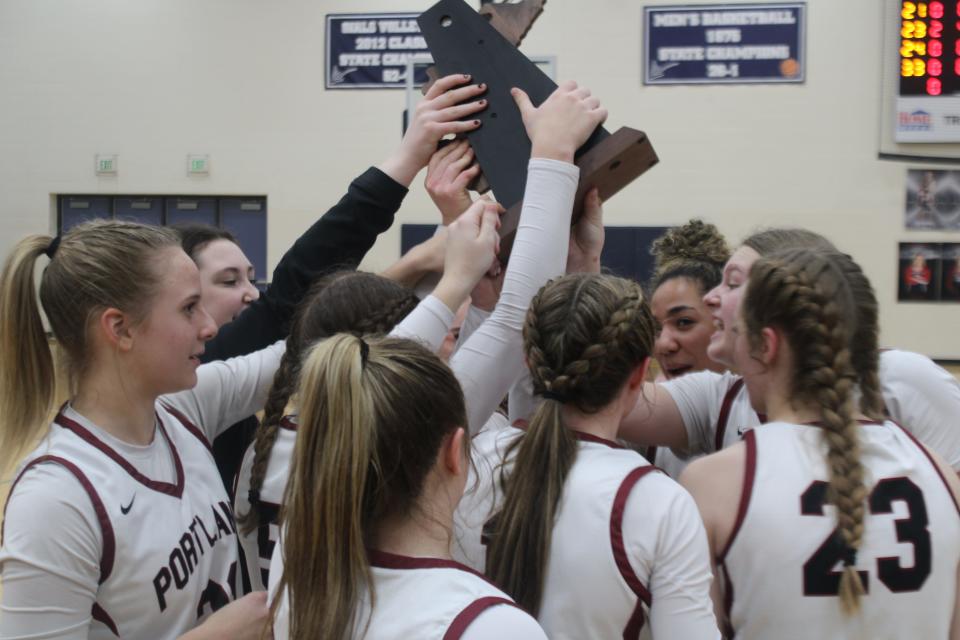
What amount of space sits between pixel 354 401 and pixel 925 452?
0.89 metres

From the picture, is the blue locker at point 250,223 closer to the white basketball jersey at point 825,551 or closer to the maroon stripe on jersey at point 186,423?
the maroon stripe on jersey at point 186,423

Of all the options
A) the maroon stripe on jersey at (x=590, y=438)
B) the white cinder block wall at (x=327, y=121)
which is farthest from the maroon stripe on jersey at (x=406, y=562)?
the white cinder block wall at (x=327, y=121)

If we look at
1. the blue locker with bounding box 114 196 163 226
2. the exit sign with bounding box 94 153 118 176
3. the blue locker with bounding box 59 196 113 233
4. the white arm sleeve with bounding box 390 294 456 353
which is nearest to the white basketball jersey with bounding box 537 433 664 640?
the white arm sleeve with bounding box 390 294 456 353

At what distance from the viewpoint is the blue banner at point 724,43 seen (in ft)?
28.9

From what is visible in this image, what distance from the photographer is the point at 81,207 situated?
988 centimetres

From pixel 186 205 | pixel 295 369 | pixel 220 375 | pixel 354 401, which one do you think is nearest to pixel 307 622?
pixel 354 401

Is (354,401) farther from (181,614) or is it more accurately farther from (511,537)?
(181,614)

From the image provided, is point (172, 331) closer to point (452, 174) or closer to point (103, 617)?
point (103, 617)

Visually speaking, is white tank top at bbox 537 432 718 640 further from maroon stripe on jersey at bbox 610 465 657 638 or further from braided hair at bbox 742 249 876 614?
braided hair at bbox 742 249 876 614

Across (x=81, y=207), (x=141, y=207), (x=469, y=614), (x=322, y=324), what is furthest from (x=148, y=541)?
(x=81, y=207)

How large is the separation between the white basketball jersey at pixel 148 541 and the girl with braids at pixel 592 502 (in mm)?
464

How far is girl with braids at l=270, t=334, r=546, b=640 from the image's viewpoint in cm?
100

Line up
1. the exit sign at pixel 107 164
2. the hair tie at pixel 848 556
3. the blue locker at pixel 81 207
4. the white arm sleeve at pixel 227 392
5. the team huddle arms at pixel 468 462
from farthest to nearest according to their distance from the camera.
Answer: the blue locker at pixel 81 207, the exit sign at pixel 107 164, the white arm sleeve at pixel 227 392, the hair tie at pixel 848 556, the team huddle arms at pixel 468 462

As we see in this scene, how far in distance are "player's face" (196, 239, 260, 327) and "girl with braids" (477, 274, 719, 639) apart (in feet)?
3.45
